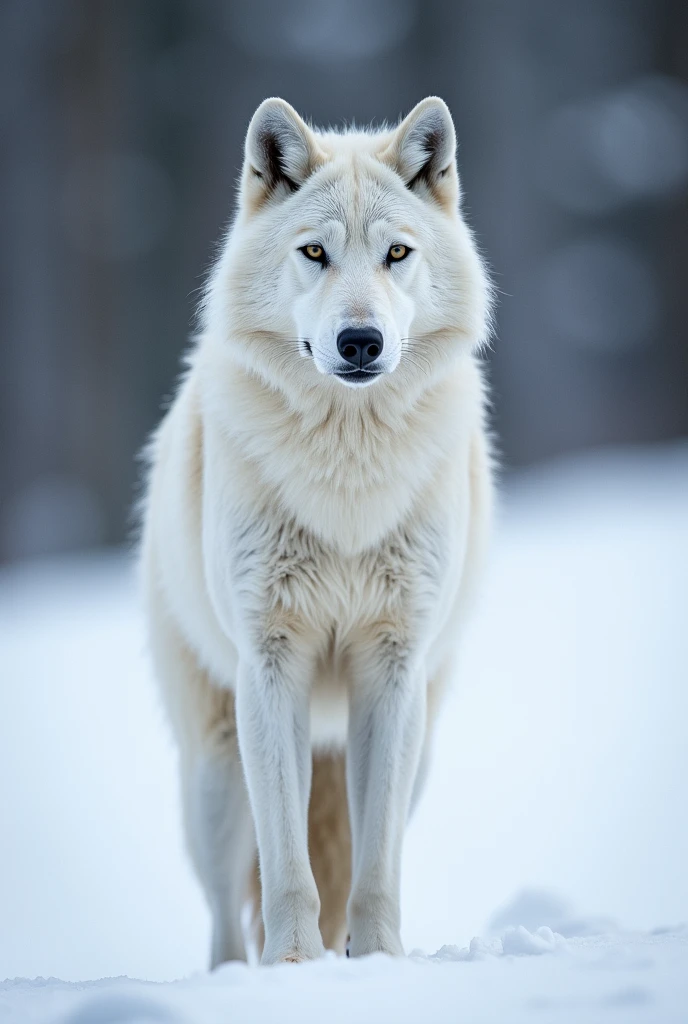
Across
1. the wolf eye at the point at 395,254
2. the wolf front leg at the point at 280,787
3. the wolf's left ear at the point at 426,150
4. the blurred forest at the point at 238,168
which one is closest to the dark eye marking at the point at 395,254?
the wolf eye at the point at 395,254

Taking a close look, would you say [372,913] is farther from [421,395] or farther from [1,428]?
[1,428]

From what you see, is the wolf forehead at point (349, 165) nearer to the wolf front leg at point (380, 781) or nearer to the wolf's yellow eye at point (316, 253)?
the wolf's yellow eye at point (316, 253)

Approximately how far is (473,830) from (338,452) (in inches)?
92.6

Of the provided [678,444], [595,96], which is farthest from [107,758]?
[595,96]

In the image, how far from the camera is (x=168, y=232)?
13195 millimetres

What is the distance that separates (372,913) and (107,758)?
297 cm

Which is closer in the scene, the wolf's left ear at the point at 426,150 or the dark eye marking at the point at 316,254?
the dark eye marking at the point at 316,254

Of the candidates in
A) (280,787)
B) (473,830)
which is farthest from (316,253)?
(473,830)

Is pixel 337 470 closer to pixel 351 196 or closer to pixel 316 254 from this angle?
pixel 316 254

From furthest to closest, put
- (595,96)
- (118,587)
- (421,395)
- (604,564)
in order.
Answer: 1. (595,96)
2. (118,587)
3. (604,564)
4. (421,395)

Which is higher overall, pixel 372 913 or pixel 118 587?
pixel 372 913

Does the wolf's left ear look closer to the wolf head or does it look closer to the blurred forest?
the wolf head

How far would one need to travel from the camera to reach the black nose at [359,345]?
8.95 feet

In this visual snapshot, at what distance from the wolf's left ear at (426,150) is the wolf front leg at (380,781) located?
1390 millimetres
